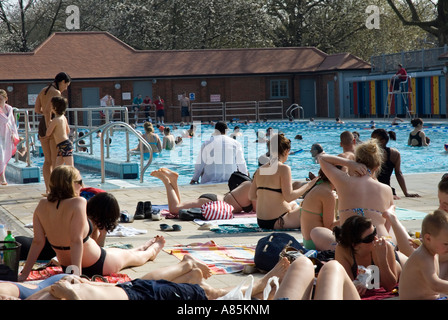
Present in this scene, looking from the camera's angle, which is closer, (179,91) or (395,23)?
(179,91)

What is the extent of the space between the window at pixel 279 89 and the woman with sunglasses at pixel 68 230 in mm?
33382

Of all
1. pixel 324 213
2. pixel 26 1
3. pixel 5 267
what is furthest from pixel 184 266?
pixel 26 1

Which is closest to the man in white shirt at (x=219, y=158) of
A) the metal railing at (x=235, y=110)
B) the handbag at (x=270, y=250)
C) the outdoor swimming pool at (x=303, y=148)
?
the outdoor swimming pool at (x=303, y=148)

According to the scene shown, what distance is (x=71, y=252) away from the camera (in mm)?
5344

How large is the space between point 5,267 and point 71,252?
1.60ft

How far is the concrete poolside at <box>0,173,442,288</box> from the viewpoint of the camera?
21.2ft

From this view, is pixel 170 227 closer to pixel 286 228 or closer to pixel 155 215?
pixel 155 215

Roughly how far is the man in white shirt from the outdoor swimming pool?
132 cm

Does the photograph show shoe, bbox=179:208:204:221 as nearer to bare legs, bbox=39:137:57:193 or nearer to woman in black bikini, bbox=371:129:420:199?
bare legs, bbox=39:137:57:193

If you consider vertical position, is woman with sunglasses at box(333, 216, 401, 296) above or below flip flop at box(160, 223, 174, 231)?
above

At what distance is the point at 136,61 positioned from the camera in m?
36.8

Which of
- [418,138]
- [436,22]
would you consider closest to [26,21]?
[436,22]

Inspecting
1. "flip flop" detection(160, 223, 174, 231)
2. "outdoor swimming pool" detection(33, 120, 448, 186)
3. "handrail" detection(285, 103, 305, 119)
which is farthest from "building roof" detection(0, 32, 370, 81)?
"flip flop" detection(160, 223, 174, 231)

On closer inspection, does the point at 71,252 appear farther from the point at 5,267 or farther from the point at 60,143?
the point at 60,143
